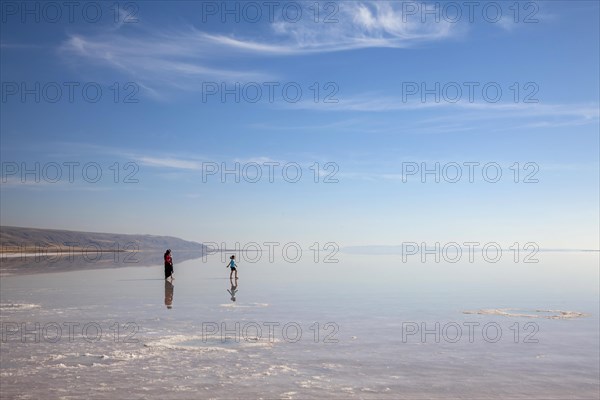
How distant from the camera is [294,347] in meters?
13.9

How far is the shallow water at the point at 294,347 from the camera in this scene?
1034 centimetres

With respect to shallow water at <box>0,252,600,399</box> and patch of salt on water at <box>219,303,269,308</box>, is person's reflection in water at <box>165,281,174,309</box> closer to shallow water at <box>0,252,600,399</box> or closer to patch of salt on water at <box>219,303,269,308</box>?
shallow water at <box>0,252,600,399</box>

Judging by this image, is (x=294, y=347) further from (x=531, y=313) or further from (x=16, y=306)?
(x=16, y=306)

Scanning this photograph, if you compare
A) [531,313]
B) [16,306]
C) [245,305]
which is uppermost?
[16,306]

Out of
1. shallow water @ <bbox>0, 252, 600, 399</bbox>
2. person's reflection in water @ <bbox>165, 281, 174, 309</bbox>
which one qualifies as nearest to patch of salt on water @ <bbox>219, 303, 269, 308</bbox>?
shallow water @ <bbox>0, 252, 600, 399</bbox>

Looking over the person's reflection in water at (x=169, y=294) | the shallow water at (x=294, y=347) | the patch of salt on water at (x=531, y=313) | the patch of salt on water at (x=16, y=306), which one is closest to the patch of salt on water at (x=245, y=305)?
the shallow water at (x=294, y=347)

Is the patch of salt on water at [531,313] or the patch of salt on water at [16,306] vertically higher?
the patch of salt on water at [16,306]

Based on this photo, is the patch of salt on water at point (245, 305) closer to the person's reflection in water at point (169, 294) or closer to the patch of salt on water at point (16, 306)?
the person's reflection in water at point (169, 294)

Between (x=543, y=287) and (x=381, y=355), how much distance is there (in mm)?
23352

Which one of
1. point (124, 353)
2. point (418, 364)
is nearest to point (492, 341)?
point (418, 364)

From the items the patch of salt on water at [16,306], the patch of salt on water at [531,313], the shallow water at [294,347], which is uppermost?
the patch of salt on water at [16,306]

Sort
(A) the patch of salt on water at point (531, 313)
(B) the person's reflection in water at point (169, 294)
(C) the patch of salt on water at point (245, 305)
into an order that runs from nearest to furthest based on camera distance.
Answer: (A) the patch of salt on water at point (531, 313)
(C) the patch of salt on water at point (245, 305)
(B) the person's reflection in water at point (169, 294)

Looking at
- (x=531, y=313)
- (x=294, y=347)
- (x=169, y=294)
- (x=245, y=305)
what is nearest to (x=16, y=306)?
(x=169, y=294)

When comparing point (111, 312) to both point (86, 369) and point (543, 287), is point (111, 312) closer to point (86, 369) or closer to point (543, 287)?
point (86, 369)
